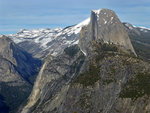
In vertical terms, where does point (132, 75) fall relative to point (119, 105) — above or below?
above

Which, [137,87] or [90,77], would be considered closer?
[137,87]

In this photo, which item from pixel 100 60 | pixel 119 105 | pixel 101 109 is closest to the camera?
pixel 119 105

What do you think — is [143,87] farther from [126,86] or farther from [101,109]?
[101,109]

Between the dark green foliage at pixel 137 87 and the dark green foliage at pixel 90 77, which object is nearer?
the dark green foliage at pixel 137 87

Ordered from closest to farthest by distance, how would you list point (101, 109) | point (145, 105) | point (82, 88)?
1. point (145, 105)
2. point (101, 109)
3. point (82, 88)

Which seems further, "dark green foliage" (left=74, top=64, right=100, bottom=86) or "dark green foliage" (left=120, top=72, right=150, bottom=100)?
"dark green foliage" (left=74, top=64, right=100, bottom=86)

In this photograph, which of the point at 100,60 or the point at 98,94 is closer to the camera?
the point at 98,94

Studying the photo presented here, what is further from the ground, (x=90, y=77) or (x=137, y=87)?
(x=137, y=87)

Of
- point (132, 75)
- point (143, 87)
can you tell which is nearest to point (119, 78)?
point (132, 75)
